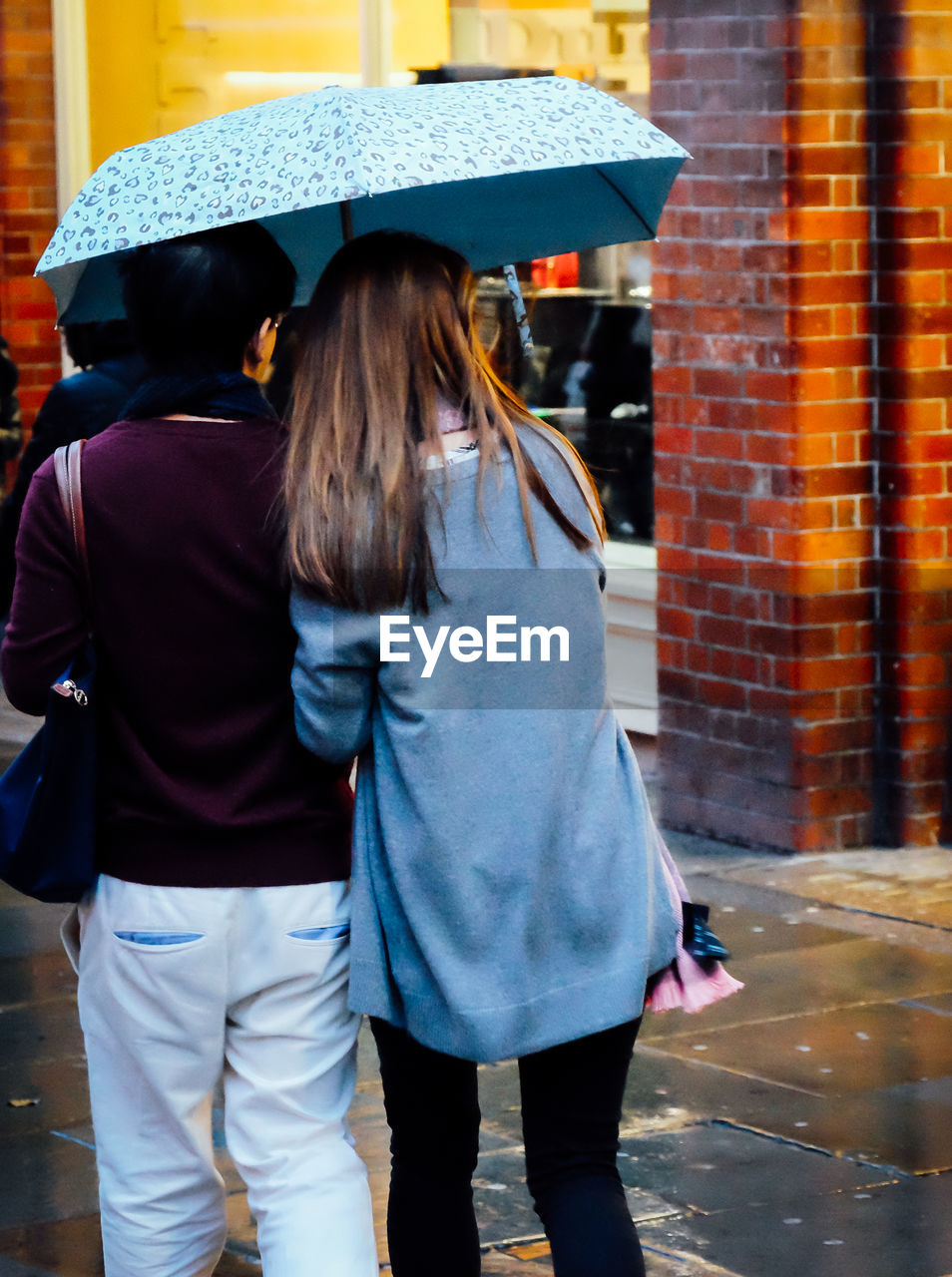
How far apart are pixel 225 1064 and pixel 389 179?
1.26 m

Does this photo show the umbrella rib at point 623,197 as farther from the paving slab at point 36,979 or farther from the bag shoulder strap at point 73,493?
Result: the paving slab at point 36,979

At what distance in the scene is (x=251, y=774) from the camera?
2955 millimetres

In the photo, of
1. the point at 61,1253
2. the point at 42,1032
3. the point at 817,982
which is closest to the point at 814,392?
the point at 817,982

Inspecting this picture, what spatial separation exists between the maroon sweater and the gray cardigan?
8cm

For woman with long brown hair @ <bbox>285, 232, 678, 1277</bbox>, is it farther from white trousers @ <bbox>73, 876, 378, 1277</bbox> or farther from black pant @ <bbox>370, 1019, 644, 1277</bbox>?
white trousers @ <bbox>73, 876, 378, 1277</bbox>

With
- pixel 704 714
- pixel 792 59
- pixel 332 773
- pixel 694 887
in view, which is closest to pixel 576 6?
pixel 792 59

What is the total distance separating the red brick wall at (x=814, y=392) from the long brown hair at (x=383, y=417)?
3.74 metres

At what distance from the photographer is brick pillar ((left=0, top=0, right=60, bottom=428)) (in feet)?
34.6

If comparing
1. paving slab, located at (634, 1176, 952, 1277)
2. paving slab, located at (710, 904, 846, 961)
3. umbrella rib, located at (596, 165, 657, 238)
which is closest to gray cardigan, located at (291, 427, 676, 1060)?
umbrella rib, located at (596, 165, 657, 238)

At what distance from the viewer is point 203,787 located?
296cm

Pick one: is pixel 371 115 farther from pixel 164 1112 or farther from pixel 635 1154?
pixel 635 1154

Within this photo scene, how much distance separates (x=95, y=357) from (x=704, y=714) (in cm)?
234

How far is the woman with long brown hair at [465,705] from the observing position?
285 cm

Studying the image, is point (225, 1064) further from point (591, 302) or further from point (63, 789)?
point (591, 302)
